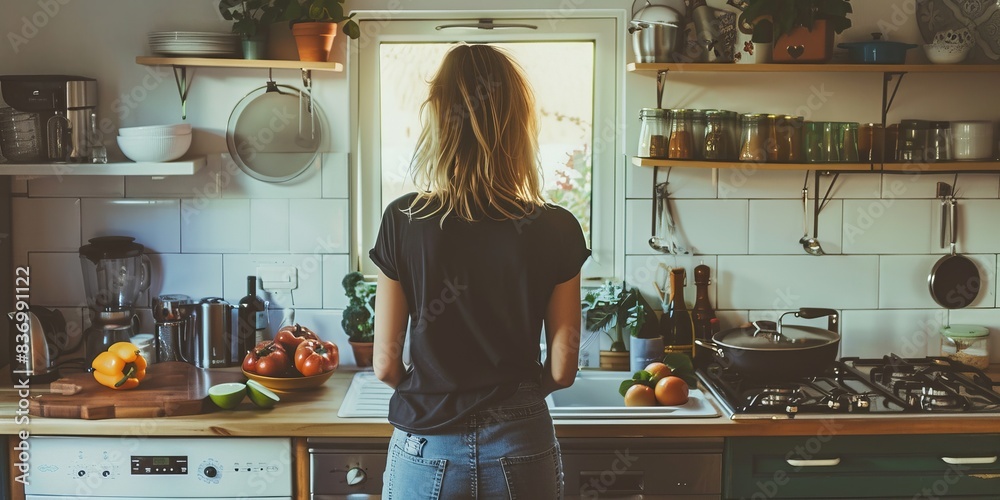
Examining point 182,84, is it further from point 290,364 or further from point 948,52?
point 948,52

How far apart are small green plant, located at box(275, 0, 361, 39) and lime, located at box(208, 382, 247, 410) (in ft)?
3.32

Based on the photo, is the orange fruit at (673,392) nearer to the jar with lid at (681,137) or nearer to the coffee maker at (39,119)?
the jar with lid at (681,137)

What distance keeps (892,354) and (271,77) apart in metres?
1.97

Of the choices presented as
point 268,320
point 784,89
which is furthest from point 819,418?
point 268,320

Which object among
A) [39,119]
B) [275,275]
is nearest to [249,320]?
[275,275]

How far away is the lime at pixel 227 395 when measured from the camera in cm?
239

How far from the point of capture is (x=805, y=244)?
114 inches

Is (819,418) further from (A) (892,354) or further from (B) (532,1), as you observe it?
(B) (532,1)

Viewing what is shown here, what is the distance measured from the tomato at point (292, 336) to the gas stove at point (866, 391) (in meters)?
1.10

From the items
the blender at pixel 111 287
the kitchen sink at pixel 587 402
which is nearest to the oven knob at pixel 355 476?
the kitchen sink at pixel 587 402

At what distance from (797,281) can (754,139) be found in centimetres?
51

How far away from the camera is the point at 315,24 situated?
268cm

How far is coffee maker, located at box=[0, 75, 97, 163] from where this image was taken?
2656mm

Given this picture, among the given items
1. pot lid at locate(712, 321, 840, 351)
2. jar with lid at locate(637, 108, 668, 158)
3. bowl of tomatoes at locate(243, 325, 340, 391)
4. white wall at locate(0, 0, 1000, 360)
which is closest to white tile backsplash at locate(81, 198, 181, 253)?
white wall at locate(0, 0, 1000, 360)
